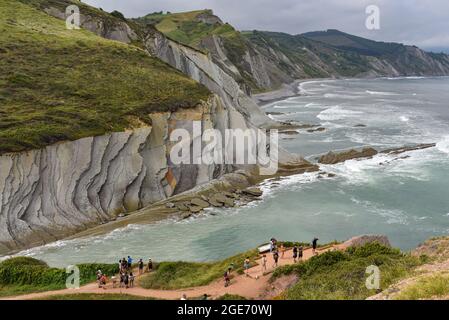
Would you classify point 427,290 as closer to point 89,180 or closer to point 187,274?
point 187,274

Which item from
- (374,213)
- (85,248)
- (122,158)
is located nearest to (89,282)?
(85,248)

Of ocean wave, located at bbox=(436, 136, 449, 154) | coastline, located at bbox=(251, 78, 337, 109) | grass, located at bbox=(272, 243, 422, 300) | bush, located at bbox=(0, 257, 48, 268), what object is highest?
coastline, located at bbox=(251, 78, 337, 109)

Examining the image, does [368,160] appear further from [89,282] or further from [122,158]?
[89,282]

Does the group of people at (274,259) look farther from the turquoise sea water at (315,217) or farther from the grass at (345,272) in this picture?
the turquoise sea water at (315,217)

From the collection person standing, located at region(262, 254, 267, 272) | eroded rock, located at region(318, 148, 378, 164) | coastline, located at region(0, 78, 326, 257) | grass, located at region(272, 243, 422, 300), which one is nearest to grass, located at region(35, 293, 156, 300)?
person standing, located at region(262, 254, 267, 272)

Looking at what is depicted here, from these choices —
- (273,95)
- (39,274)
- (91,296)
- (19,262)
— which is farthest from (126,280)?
(273,95)

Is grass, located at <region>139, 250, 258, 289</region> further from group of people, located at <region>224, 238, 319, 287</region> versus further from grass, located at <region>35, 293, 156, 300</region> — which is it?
grass, located at <region>35, 293, 156, 300</region>
